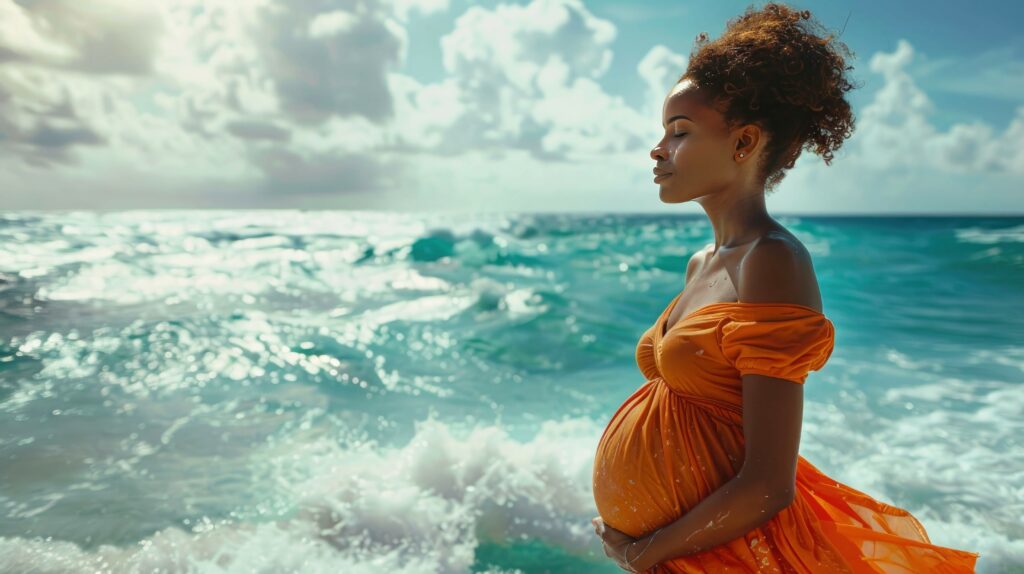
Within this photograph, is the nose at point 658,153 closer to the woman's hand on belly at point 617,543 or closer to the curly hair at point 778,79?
the curly hair at point 778,79

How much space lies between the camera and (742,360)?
3.97 feet

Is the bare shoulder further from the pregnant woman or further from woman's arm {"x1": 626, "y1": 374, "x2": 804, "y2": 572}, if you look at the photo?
woman's arm {"x1": 626, "y1": 374, "x2": 804, "y2": 572}

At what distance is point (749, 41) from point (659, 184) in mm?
340

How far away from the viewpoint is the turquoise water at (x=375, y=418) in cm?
393

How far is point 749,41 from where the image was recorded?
1338 millimetres

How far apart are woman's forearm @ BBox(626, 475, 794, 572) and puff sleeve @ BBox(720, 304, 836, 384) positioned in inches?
9.3

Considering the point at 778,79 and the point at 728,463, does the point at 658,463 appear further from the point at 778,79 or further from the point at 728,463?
the point at 778,79

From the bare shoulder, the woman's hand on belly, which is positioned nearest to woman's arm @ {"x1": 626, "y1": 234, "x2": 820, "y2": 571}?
the bare shoulder

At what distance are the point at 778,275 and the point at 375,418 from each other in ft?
17.9

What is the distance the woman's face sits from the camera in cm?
139

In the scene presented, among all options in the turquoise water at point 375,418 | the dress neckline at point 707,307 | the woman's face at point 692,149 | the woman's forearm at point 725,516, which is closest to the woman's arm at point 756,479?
the woman's forearm at point 725,516

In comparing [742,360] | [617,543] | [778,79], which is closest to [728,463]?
[742,360]

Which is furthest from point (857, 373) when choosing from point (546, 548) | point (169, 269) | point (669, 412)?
point (169, 269)

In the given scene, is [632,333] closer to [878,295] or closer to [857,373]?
[857,373]
